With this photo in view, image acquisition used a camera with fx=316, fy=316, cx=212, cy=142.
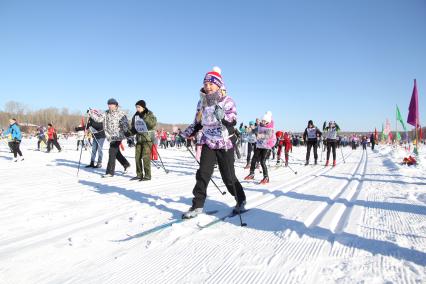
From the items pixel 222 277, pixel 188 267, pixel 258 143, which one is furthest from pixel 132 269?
pixel 258 143

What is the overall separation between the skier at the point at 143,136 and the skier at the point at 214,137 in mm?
3707

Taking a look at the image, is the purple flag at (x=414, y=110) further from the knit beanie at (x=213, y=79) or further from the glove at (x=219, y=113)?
the glove at (x=219, y=113)

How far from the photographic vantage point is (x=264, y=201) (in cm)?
523

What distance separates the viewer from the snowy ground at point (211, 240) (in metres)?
2.33

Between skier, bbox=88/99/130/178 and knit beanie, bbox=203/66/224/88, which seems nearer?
knit beanie, bbox=203/66/224/88

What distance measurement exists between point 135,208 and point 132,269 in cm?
217

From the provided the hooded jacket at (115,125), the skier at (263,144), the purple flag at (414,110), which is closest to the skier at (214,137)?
the skier at (263,144)

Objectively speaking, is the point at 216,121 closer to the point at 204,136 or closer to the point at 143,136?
the point at 204,136

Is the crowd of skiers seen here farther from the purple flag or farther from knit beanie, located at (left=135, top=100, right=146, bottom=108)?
the purple flag

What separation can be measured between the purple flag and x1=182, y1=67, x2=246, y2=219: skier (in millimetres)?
12488

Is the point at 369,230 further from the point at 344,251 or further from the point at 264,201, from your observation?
the point at 264,201

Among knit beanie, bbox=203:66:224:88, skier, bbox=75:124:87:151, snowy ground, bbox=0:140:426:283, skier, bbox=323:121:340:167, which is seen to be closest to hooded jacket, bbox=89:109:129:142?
skier, bbox=75:124:87:151

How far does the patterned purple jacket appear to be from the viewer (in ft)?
13.2

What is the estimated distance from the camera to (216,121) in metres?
4.10
